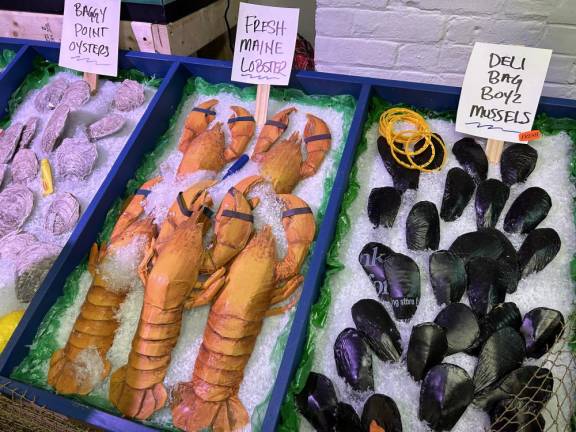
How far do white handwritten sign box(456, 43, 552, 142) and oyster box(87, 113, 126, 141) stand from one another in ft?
Result: 3.78

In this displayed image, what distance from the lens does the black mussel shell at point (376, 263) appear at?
1213 millimetres

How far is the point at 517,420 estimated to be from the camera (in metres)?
0.99

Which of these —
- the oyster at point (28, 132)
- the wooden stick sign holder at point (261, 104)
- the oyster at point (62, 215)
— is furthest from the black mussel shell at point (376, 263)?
the oyster at point (28, 132)

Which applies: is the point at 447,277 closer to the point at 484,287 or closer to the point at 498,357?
the point at 484,287

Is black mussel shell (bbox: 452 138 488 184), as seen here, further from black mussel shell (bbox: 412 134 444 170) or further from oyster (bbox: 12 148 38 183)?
oyster (bbox: 12 148 38 183)

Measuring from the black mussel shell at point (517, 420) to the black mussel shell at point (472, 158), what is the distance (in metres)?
0.65

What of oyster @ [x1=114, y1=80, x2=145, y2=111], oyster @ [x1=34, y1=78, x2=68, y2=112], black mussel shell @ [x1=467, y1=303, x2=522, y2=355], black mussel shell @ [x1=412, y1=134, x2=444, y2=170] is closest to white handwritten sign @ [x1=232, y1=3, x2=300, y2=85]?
oyster @ [x1=114, y1=80, x2=145, y2=111]

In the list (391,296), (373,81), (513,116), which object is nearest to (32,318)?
(391,296)

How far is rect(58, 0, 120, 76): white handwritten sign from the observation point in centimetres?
166

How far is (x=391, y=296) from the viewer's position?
119cm

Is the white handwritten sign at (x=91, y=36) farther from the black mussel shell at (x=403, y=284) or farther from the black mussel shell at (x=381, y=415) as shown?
the black mussel shell at (x=381, y=415)

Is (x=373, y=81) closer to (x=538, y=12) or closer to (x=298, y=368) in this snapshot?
(x=538, y=12)

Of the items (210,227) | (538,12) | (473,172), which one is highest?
(538,12)

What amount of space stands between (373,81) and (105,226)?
3.21 ft
